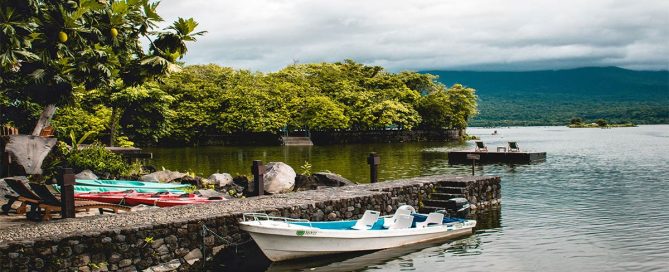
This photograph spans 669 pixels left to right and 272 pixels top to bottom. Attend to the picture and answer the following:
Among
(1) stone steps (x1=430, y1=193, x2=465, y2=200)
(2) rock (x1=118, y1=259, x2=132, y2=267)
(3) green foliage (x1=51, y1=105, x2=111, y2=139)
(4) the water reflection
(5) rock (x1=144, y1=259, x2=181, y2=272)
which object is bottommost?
(4) the water reflection

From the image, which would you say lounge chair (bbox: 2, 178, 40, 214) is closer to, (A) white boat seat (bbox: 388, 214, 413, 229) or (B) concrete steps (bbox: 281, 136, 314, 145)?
(A) white boat seat (bbox: 388, 214, 413, 229)

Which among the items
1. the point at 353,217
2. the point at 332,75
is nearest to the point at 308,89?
the point at 332,75

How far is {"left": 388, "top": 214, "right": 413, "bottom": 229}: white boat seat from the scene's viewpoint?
56.7ft

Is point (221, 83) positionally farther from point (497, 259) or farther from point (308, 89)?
point (497, 259)

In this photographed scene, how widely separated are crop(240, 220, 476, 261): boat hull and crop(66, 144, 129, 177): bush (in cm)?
1490

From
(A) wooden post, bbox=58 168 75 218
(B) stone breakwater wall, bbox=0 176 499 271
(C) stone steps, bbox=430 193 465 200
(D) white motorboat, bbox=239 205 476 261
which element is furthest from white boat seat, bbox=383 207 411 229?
(A) wooden post, bbox=58 168 75 218

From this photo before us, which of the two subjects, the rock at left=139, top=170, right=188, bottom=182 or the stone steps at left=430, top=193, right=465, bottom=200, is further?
the rock at left=139, top=170, right=188, bottom=182

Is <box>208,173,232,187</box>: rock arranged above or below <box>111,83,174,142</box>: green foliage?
below

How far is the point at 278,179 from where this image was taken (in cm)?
2566

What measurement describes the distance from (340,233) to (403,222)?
8.93 ft

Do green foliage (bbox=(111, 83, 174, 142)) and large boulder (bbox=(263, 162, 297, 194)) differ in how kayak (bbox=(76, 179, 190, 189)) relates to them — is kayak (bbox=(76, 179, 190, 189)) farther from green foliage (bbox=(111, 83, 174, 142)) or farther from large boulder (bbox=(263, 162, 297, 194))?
green foliage (bbox=(111, 83, 174, 142))

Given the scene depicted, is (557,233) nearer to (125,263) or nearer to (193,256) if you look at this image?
(193,256)

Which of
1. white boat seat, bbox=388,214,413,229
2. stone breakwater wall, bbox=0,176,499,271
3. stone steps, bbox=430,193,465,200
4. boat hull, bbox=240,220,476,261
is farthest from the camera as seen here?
stone steps, bbox=430,193,465,200

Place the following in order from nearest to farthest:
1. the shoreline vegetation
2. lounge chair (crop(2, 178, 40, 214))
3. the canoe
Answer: lounge chair (crop(2, 178, 40, 214))
the canoe
the shoreline vegetation
